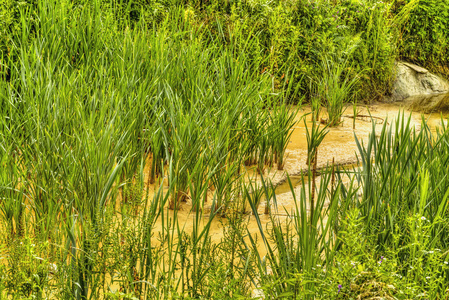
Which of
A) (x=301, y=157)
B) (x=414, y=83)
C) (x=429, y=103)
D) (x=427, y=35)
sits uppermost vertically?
(x=427, y=35)

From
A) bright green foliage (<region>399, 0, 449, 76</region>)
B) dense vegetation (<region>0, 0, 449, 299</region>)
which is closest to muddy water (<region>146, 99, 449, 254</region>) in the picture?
dense vegetation (<region>0, 0, 449, 299</region>)

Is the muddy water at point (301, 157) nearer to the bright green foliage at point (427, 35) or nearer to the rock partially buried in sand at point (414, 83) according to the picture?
the rock partially buried in sand at point (414, 83)

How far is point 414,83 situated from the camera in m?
7.78

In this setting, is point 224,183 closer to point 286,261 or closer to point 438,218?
point 286,261

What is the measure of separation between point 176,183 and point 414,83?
6.00m

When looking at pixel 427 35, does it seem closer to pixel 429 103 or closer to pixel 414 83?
pixel 414 83

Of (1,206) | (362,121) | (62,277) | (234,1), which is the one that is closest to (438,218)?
(62,277)

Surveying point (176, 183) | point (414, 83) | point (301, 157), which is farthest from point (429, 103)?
point (176, 183)

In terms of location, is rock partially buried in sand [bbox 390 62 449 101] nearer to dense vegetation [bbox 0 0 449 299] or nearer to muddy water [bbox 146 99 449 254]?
muddy water [bbox 146 99 449 254]

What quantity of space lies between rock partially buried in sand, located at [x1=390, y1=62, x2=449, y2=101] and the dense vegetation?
1.88 meters

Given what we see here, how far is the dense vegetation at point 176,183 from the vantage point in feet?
5.61

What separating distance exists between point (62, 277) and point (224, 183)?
1350 mm

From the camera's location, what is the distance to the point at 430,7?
8.15 m

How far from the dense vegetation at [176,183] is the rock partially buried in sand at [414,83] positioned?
188cm
